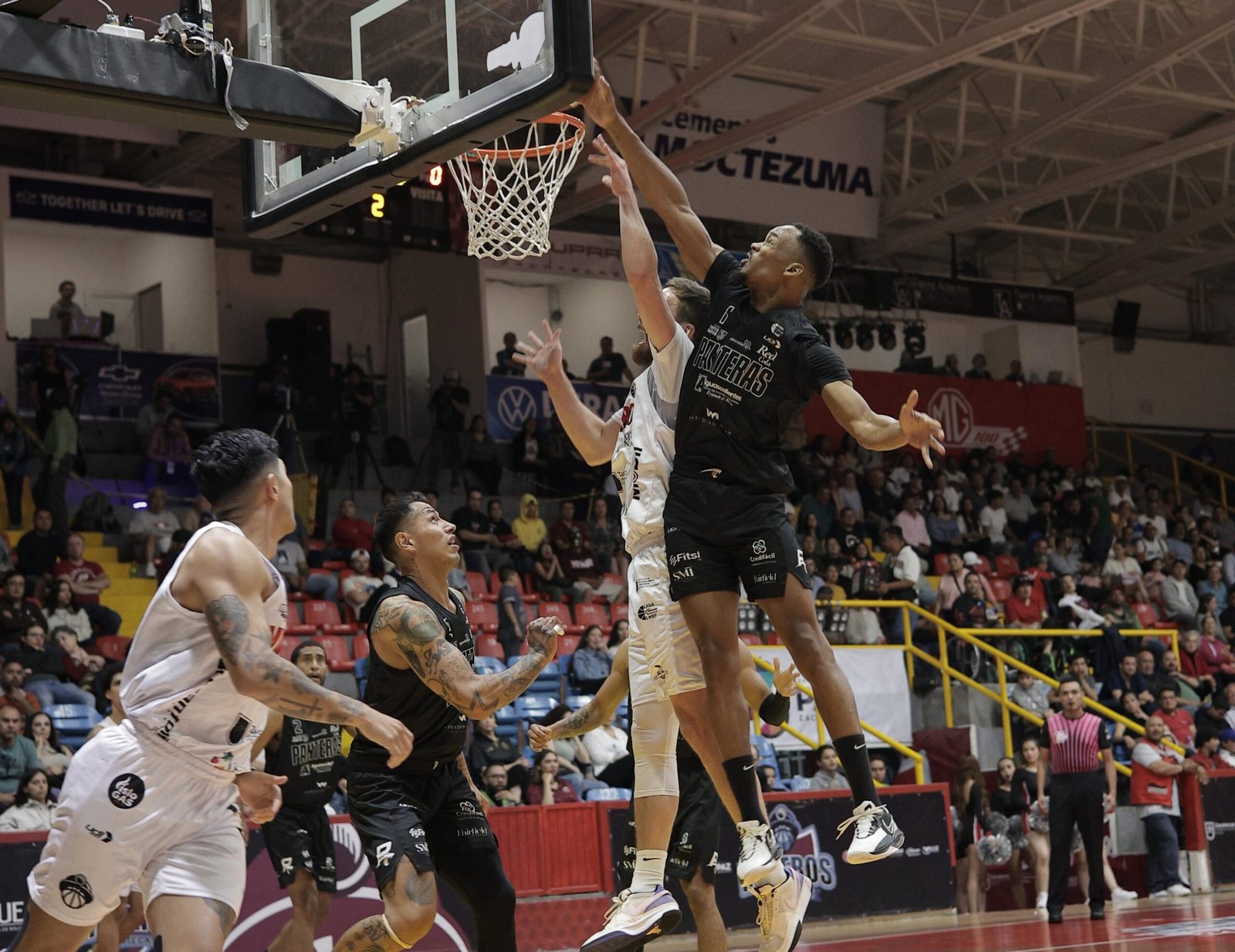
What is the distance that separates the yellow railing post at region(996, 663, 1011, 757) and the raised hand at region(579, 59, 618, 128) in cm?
1325

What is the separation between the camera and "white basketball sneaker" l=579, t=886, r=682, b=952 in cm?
583

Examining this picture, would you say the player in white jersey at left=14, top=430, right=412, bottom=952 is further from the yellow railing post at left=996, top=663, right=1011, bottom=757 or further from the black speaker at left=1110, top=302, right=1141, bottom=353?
the black speaker at left=1110, top=302, right=1141, bottom=353

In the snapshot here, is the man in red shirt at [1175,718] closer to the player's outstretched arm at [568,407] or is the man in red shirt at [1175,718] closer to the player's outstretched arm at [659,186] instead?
the player's outstretched arm at [568,407]

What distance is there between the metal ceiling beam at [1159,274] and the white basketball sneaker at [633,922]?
26.6 m

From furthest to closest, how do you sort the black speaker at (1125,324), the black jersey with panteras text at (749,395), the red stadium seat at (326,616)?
the black speaker at (1125,324) < the red stadium seat at (326,616) < the black jersey with panteras text at (749,395)

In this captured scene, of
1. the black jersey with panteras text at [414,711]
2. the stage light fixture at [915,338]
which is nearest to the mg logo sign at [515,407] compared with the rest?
the stage light fixture at [915,338]

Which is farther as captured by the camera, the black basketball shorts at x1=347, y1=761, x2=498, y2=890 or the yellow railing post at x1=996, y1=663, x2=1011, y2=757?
the yellow railing post at x1=996, y1=663, x2=1011, y2=757

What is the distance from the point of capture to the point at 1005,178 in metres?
28.2

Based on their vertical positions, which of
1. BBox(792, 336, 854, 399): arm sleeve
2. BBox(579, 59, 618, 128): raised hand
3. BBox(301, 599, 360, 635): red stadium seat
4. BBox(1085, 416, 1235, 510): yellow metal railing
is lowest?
BBox(301, 599, 360, 635): red stadium seat

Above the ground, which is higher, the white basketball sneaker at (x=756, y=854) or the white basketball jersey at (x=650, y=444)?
the white basketball jersey at (x=650, y=444)

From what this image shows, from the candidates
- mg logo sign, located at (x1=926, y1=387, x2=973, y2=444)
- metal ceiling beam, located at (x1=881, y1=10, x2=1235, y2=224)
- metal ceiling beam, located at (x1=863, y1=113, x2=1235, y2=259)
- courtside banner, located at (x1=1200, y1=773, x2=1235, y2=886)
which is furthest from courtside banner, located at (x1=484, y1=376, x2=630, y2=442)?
courtside banner, located at (x1=1200, y1=773, x2=1235, y2=886)

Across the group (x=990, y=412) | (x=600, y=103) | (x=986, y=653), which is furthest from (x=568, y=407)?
(x=990, y=412)

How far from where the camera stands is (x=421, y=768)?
20.4ft

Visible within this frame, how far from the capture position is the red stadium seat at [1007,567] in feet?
76.1
